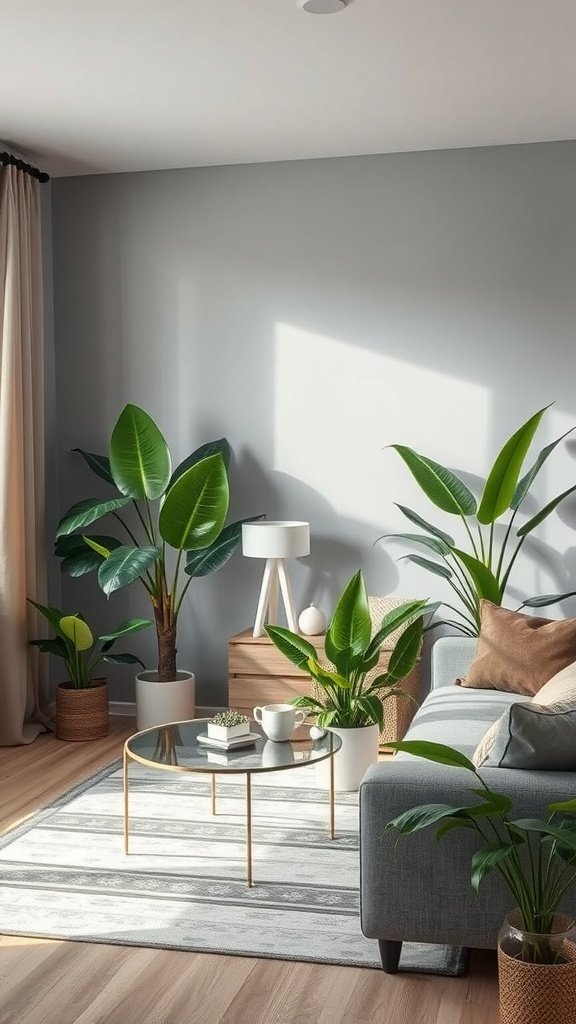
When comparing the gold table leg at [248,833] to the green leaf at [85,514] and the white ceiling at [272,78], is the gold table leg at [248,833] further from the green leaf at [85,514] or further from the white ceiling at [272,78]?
the white ceiling at [272,78]

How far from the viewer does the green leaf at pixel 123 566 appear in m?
4.62

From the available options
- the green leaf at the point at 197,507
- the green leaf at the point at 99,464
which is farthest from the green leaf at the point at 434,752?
the green leaf at the point at 99,464

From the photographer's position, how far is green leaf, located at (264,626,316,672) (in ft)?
14.0

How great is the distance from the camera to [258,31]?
3.55 m

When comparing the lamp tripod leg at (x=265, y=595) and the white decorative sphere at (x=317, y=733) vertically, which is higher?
the lamp tripod leg at (x=265, y=595)

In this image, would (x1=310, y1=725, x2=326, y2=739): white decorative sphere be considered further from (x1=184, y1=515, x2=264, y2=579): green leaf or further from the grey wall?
the grey wall

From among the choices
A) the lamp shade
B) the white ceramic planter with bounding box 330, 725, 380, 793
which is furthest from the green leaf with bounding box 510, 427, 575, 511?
the white ceramic planter with bounding box 330, 725, 380, 793

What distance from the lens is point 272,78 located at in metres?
4.04

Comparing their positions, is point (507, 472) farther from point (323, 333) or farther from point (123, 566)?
point (123, 566)

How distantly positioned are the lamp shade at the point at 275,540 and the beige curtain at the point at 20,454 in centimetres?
104

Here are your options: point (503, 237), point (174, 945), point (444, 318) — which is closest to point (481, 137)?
point (503, 237)

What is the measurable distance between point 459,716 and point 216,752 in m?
0.83

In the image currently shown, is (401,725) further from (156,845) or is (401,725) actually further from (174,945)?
(174,945)

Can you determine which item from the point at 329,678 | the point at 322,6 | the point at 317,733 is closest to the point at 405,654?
the point at 329,678
